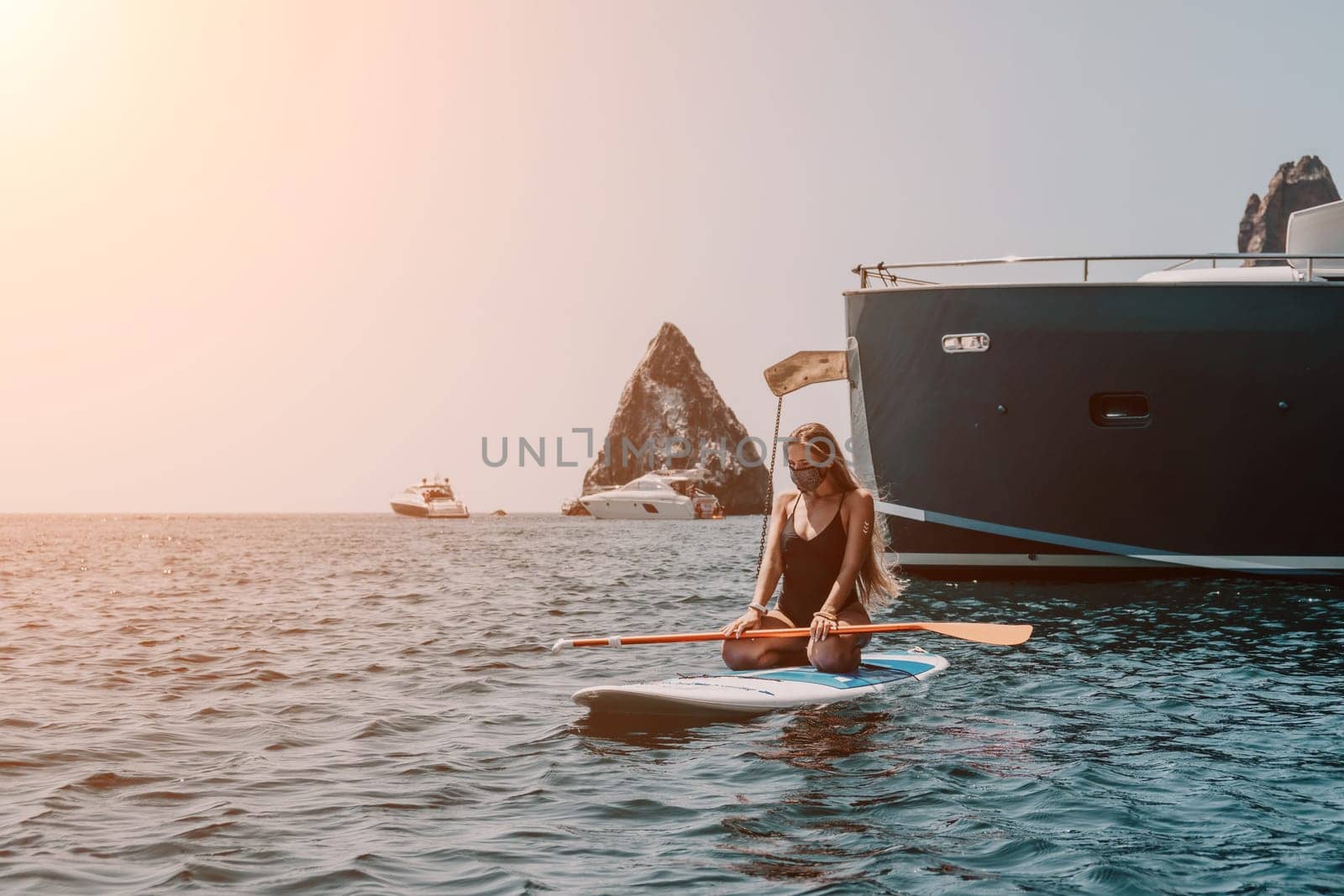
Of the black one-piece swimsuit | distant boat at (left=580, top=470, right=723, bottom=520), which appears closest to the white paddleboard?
the black one-piece swimsuit

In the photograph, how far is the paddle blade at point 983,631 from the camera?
8352mm

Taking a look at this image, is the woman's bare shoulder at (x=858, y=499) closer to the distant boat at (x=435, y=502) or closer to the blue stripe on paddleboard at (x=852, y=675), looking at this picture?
the blue stripe on paddleboard at (x=852, y=675)

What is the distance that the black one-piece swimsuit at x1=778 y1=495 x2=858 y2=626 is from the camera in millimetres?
7848

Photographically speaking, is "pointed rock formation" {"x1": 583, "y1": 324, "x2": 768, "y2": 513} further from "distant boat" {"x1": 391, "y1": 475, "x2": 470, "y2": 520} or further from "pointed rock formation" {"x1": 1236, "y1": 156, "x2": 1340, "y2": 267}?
"pointed rock formation" {"x1": 1236, "y1": 156, "x2": 1340, "y2": 267}

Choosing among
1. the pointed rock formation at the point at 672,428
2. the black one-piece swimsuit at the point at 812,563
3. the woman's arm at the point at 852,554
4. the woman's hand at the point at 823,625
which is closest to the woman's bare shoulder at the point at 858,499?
the woman's arm at the point at 852,554

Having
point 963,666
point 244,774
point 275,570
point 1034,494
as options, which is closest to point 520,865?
point 244,774

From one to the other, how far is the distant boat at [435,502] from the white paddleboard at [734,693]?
334 ft

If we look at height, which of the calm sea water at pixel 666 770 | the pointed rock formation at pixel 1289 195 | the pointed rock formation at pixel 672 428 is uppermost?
the pointed rock formation at pixel 1289 195

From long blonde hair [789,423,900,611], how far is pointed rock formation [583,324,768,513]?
402ft

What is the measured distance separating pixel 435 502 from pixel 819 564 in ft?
338

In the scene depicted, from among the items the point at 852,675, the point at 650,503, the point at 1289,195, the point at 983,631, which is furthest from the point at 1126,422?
the point at 1289,195

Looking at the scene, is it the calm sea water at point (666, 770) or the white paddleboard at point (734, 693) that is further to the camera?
the white paddleboard at point (734, 693)

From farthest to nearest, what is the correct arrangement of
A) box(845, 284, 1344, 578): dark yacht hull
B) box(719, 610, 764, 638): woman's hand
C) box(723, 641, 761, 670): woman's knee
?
1. box(845, 284, 1344, 578): dark yacht hull
2. box(723, 641, 761, 670): woman's knee
3. box(719, 610, 764, 638): woman's hand

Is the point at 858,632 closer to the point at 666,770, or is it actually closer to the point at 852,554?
the point at 852,554
